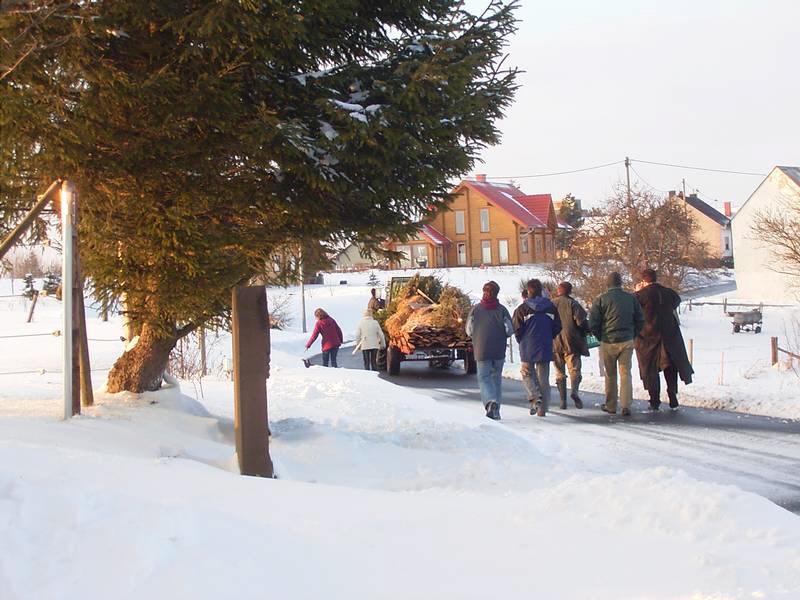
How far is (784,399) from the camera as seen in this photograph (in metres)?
11.0

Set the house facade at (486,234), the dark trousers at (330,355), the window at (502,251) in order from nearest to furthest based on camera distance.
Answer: the dark trousers at (330,355), the house facade at (486,234), the window at (502,251)

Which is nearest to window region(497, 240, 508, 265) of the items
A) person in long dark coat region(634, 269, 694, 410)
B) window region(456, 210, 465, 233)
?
window region(456, 210, 465, 233)

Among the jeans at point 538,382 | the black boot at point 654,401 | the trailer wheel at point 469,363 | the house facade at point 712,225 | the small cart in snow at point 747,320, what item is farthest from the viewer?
the house facade at point 712,225

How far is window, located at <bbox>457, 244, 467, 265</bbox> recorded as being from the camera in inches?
2621

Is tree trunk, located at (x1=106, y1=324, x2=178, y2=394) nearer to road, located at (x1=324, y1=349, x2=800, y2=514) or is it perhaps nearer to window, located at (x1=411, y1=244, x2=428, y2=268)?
road, located at (x1=324, y1=349, x2=800, y2=514)

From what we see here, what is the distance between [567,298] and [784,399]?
308 centimetres

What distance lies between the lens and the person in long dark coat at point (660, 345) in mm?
11394

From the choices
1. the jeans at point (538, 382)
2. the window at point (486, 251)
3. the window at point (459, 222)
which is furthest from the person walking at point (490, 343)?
the window at point (459, 222)

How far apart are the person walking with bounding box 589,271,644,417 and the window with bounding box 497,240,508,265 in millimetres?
53807

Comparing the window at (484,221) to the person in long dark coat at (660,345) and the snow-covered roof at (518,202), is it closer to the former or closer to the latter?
the snow-covered roof at (518,202)

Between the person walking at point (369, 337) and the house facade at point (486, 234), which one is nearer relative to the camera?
the person walking at point (369, 337)

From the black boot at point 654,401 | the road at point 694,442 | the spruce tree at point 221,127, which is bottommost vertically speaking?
the road at point 694,442

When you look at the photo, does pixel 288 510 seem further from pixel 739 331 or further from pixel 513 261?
pixel 513 261

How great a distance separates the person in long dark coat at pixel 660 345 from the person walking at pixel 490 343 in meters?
1.95
